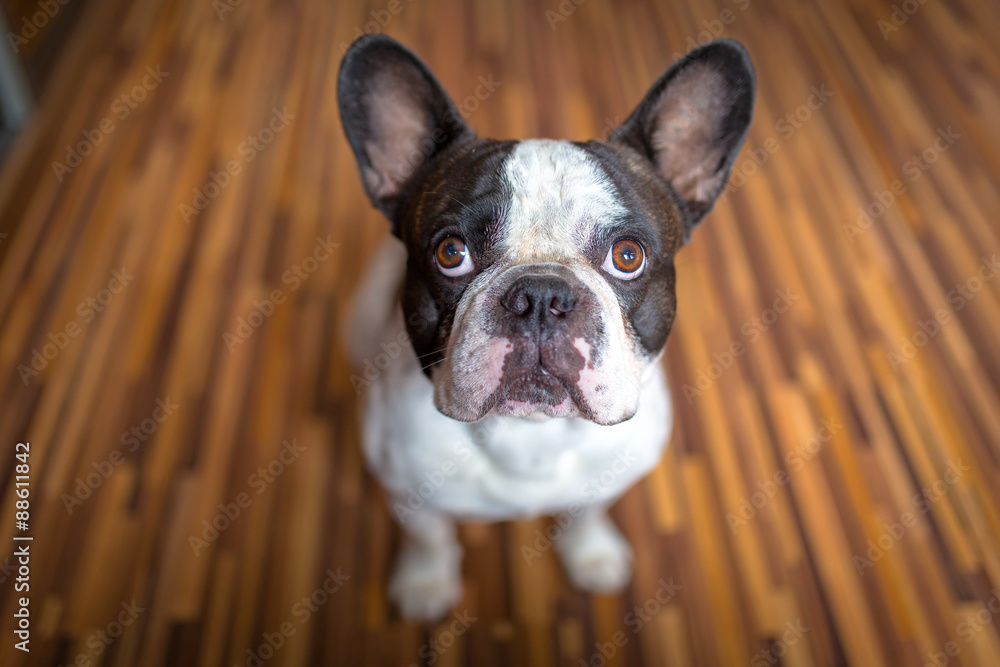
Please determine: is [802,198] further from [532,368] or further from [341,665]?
[341,665]

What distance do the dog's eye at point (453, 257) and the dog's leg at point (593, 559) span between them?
1.23 m

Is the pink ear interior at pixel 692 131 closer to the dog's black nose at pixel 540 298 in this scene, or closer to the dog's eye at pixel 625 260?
the dog's eye at pixel 625 260

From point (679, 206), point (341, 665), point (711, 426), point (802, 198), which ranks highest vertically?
point (802, 198)

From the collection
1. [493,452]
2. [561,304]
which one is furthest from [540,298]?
[493,452]

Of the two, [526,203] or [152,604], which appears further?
[152,604]

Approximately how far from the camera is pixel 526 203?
1620mm

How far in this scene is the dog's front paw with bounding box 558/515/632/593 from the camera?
258 centimetres

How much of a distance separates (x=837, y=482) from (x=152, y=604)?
8.37 feet

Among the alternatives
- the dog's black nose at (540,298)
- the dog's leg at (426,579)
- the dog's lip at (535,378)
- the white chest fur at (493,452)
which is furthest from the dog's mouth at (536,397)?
the dog's leg at (426,579)

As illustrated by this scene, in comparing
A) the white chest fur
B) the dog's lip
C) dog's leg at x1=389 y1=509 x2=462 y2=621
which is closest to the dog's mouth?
Answer: the dog's lip

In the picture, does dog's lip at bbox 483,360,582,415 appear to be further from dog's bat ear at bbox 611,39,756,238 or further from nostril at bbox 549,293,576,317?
dog's bat ear at bbox 611,39,756,238

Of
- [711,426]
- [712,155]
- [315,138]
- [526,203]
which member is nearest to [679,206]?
[712,155]

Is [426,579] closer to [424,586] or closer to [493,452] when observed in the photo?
[424,586]

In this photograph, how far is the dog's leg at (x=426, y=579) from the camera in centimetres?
252
